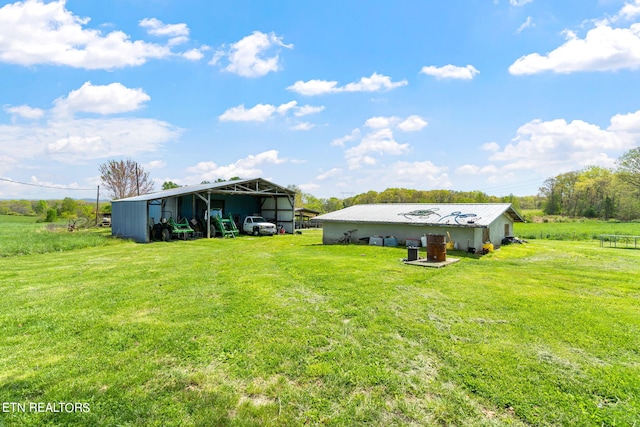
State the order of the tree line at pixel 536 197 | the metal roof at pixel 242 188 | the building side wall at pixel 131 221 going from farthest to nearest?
1. the tree line at pixel 536 197
2. the metal roof at pixel 242 188
3. the building side wall at pixel 131 221

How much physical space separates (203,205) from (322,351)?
77.1 ft

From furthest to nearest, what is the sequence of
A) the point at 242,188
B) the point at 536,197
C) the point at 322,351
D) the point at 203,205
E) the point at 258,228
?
the point at 536,197
the point at 203,205
the point at 242,188
the point at 258,228
the point at 322,351

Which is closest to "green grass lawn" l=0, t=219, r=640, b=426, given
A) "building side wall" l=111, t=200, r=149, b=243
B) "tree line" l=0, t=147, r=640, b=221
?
Answer: "building side wall" l=111, t=200, r=149, b=243

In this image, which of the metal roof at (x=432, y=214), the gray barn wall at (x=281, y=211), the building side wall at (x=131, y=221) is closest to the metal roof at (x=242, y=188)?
the building side wall at (x=131, y=221)

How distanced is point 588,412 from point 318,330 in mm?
3092

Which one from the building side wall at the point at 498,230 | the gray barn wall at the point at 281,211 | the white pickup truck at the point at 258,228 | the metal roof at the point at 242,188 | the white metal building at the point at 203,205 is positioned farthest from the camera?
the gray barn wall at the point at 281,211

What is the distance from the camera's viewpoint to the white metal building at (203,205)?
1966cm

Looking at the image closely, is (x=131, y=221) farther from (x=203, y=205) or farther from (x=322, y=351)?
(x=322, y=351)

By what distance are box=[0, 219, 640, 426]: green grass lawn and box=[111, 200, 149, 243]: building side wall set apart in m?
11.5

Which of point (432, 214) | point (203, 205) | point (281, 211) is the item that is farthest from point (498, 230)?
point (203, 205)

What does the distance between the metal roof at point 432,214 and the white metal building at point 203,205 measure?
314 inches

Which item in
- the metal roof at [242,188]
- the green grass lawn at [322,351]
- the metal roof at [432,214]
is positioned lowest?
the green grass lawn at [322,351]

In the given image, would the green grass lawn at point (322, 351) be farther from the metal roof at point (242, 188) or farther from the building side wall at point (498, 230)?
the metal roof at point (242, 188)

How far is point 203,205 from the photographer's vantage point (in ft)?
83.5
